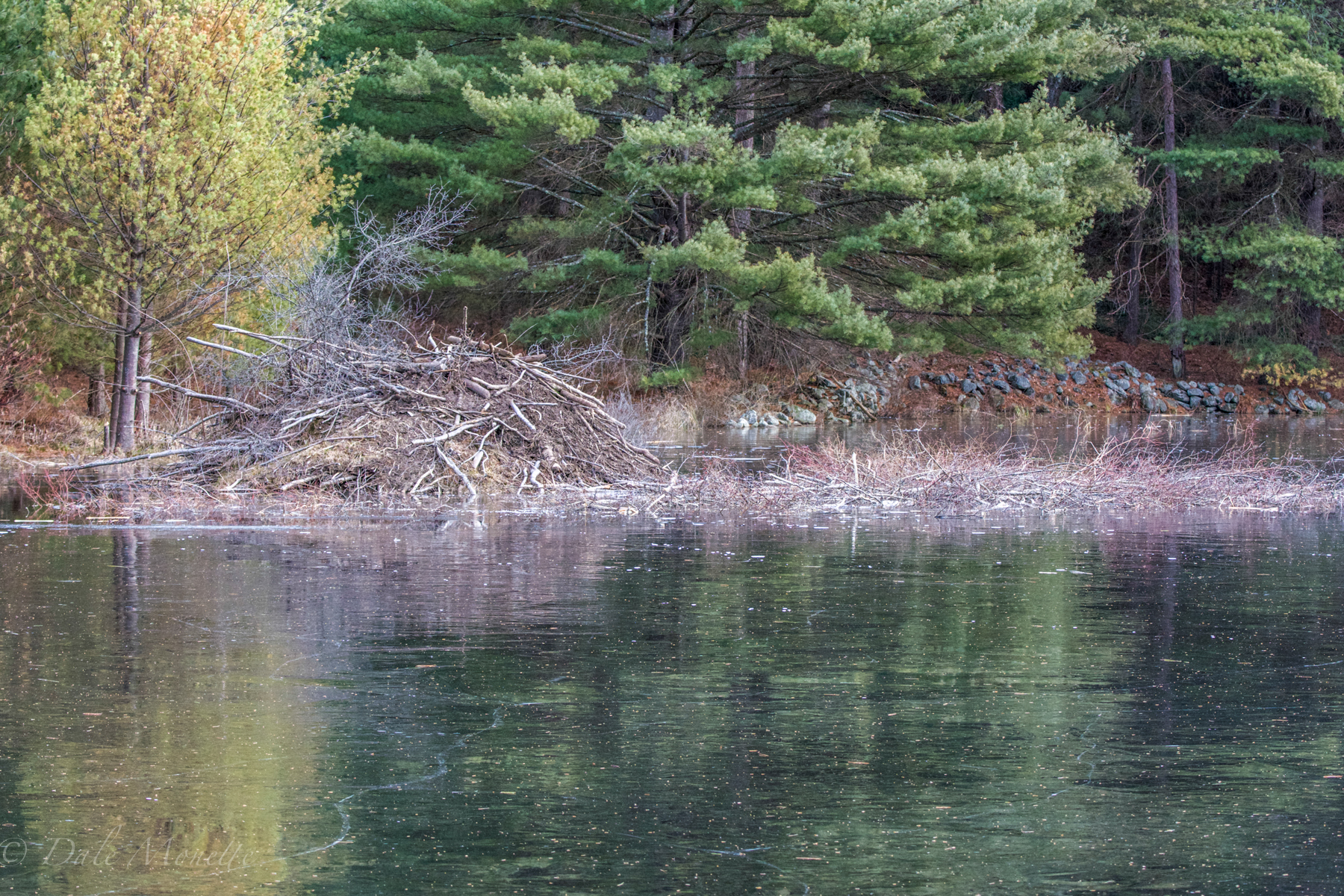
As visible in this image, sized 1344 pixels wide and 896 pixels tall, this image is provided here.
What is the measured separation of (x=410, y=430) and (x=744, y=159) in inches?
536

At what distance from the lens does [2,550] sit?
38.3ft

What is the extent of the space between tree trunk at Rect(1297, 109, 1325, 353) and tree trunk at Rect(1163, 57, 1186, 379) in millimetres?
2918

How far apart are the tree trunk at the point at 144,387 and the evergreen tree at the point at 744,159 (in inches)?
293

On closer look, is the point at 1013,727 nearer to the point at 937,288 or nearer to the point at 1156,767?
the point at 1156,767

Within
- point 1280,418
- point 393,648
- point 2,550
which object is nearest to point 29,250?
point 2,550

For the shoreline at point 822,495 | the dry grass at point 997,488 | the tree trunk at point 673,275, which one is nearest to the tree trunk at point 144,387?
the shoreline at point 822,495

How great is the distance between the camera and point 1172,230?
40156 millimetres

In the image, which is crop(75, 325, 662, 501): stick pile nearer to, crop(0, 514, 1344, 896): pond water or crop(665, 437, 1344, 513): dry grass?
crop(665, 437, 1344, 513): dry grass

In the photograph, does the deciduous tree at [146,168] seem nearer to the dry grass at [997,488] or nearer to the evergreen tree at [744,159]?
the evergreen tree at [744,159]

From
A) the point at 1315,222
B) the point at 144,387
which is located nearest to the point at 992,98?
the point at 1315,222

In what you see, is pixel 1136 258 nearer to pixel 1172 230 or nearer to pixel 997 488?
pixel 1172 230

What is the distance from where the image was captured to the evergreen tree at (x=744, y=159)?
28250 millimetres

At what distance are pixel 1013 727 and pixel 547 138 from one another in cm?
2456

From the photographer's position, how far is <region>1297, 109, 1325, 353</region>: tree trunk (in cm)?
4041
